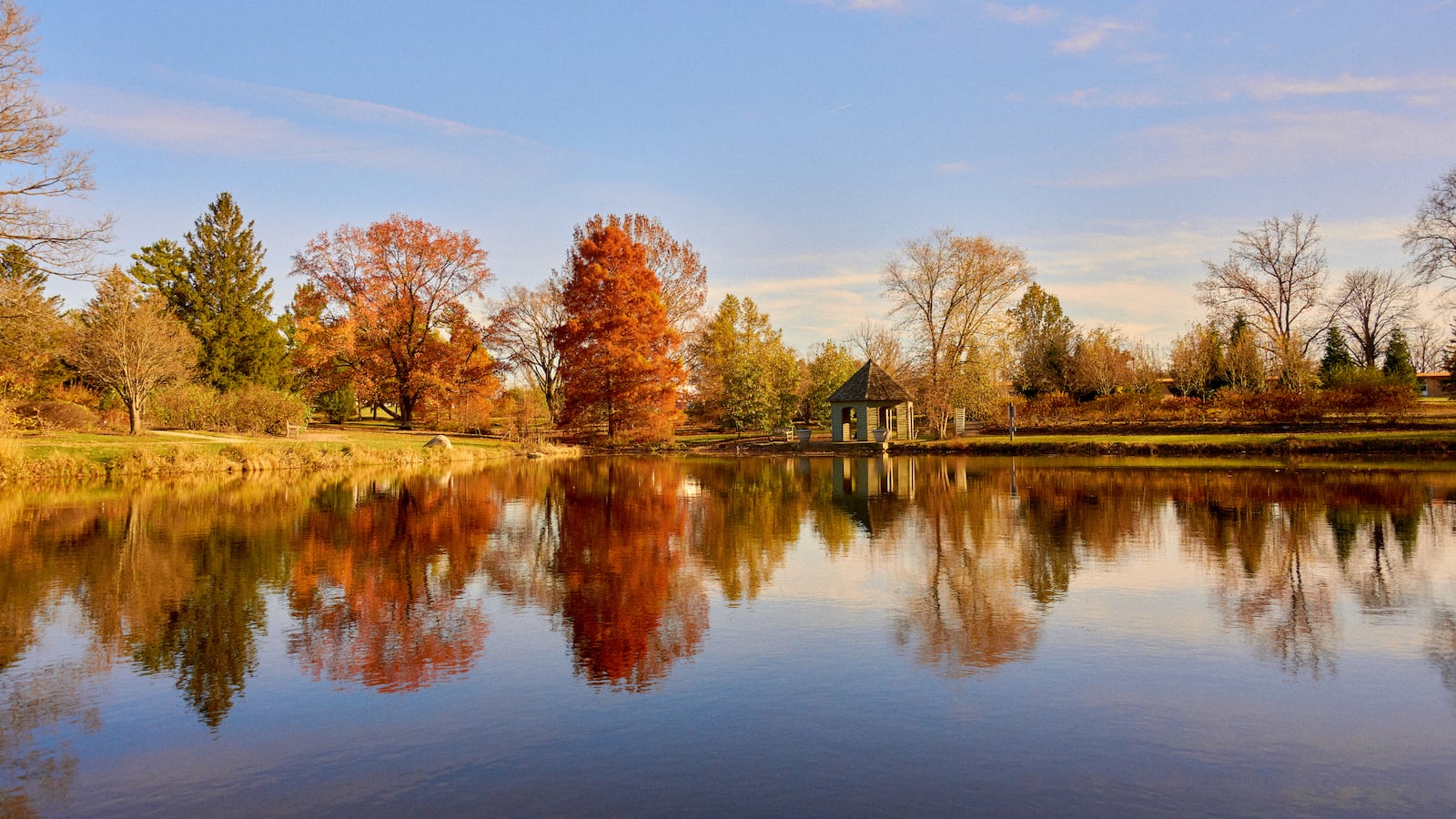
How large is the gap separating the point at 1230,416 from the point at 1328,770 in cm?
4411

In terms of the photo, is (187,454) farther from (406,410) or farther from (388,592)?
(388,592)

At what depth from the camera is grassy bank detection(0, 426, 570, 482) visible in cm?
2545

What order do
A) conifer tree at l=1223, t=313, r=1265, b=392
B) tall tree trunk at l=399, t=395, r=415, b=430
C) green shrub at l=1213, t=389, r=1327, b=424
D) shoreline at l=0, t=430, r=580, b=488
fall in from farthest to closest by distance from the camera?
tall tree trunk at l=399, t=395, r=415, b=430 → conifer tree at l=1223, t=313, r=1265, b=392 → green shrub at l=1213, t=389, r=1327, b=424 → shoreline at l=0, t=430, r=580, b=488

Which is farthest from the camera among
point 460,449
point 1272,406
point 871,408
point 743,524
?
point 871,408

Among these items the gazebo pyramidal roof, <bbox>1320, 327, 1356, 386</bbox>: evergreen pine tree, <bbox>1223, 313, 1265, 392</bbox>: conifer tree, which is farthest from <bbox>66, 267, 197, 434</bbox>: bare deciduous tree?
<bbox>1320, 327, 1356, 386</bbox>: evergreen pine tree

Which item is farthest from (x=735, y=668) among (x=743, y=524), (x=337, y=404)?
(x=337, y=404)

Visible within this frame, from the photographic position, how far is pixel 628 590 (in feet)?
34.8

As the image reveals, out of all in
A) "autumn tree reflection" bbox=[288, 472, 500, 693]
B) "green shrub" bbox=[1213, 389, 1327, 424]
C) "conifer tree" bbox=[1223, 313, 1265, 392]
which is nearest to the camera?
"autumn tree reflection" bbox=[288, 472, 500, 693]

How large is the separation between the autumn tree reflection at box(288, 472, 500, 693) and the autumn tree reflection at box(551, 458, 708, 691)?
1144 millimetres

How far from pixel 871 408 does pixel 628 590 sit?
118ft

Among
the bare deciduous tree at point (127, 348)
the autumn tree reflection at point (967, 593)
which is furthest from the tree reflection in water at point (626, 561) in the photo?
the bare deciduous tree at point (127, 348)

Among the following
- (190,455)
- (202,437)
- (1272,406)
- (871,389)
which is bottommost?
(190,455)

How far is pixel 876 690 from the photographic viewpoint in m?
6.75

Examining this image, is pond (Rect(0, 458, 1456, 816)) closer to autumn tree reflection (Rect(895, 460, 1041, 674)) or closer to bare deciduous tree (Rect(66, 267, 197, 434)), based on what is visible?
autumn tree reflection (Rect(895, 460, 1041, 674))
